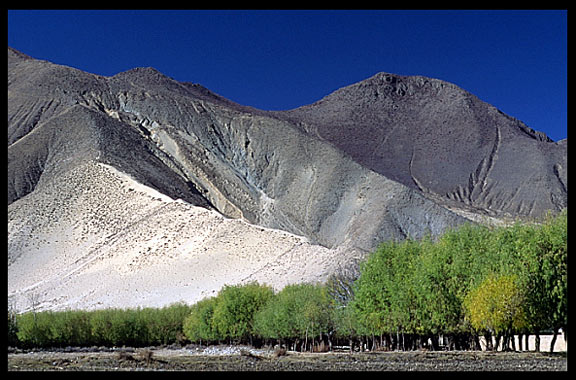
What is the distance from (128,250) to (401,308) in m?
48.4

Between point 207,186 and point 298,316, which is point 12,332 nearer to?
point 298,316

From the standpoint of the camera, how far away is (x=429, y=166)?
16388cm

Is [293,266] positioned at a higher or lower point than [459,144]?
lower

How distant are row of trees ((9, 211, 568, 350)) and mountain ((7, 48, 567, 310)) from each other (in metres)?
9.84

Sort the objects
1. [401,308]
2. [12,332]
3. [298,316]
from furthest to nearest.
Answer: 1. [12,332]
2. [298,316]
3. [401,308]

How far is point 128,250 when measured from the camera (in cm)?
7844

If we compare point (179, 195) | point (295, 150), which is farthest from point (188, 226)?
point (295, 150)

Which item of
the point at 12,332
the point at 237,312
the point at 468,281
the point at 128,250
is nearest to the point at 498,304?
the point at 468,281

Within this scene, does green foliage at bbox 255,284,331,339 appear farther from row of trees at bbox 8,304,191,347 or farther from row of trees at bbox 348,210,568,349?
row of trees at bbox 8,304,191,347

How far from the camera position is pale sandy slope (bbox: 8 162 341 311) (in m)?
68.4

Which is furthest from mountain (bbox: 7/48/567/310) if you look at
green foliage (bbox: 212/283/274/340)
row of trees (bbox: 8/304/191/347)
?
green foliage (bbox: 212/283/274/340)

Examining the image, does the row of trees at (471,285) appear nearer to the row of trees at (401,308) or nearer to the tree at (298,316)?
the row of trees at (401,308)
